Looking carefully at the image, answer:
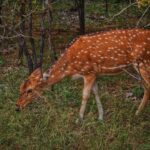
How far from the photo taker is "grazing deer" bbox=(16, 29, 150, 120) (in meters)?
10.2

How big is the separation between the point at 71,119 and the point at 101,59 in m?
1.39

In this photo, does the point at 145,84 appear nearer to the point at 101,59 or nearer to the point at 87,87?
the point at 101,59

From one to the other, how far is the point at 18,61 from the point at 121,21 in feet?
20.8

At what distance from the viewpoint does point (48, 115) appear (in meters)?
8.77

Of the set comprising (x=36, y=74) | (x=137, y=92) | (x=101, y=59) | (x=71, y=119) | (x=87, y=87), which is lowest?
(x=137, y=92)

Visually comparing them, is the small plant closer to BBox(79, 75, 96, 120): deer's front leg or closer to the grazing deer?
the grazing deer

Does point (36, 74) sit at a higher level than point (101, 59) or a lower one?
lower

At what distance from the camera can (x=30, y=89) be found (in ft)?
32.9

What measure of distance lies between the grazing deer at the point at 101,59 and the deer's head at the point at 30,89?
2 centimetres

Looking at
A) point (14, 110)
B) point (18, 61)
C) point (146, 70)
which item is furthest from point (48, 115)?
point (18, 61)

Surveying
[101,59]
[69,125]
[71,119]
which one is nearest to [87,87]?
[101,59]

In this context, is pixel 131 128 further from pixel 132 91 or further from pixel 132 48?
pixel 132 91

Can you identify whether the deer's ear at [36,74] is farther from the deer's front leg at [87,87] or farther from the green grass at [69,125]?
the deer's front leg at [87,87]

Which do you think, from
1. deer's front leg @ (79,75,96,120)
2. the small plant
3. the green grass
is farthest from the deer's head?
the small plant
